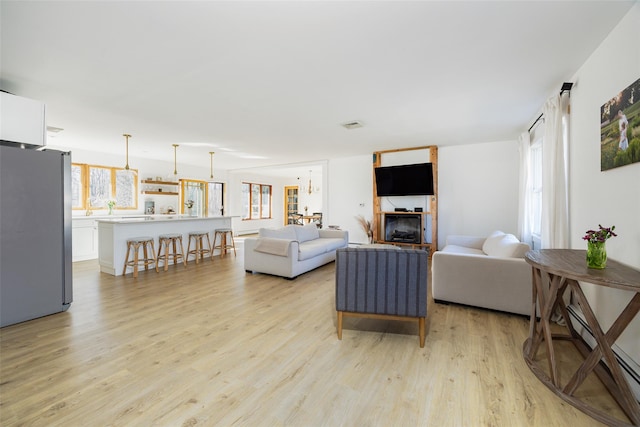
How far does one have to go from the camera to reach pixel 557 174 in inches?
109

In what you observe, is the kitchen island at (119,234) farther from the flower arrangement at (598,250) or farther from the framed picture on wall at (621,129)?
the framed picture on wall at (621,129)

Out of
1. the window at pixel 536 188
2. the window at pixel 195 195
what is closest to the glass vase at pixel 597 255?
the window at pixel 536 188

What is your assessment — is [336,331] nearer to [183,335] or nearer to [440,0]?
[183,335]

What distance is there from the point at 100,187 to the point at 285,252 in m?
5.45

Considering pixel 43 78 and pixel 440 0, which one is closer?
pixel 440 0

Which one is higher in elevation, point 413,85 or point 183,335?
point 413,85

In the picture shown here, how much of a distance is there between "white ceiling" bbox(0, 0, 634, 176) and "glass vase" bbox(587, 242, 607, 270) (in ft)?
5.14

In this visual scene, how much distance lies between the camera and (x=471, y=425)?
143 cm

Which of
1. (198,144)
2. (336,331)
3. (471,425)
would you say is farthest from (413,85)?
(198,144)

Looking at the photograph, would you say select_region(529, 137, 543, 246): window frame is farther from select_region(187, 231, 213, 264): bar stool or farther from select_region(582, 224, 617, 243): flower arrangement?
select_region(187, 231, 213, 264): bar stool

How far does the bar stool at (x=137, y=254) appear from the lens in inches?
174

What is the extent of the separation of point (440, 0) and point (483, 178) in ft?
16.3

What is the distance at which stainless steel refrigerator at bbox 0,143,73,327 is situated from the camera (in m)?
2.61

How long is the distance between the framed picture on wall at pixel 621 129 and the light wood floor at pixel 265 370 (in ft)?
5.00
